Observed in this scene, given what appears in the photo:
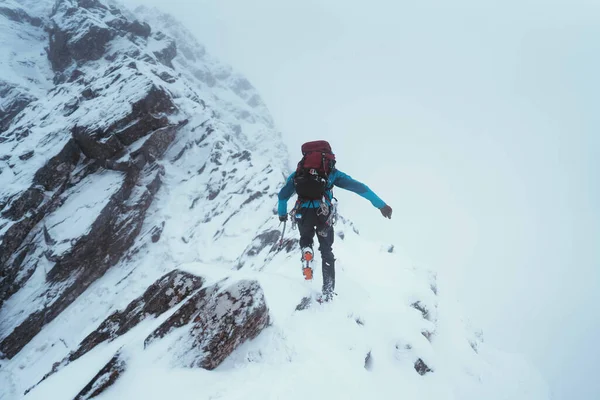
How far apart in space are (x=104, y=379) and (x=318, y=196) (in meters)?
4.29

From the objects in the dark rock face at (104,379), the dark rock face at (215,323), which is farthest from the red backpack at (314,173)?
the dark rock face at (104,379)

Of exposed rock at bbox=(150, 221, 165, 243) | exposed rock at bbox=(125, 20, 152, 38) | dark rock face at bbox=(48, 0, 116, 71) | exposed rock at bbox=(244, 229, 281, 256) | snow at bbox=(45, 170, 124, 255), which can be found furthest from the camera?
exposed rock at bbox=(125, 20, 152, 38)

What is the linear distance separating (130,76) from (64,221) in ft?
43.6

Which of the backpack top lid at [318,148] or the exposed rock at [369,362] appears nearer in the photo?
the exposed rock at [369,362]

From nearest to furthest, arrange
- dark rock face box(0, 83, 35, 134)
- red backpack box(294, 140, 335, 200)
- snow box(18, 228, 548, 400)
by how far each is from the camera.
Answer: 1. snow box(18, 228, 548, 400)
2. red backpack box(294, 140, 335, 200)
3. dark rock face box(0, 83, 35, 134)

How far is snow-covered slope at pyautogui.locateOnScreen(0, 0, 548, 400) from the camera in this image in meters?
4.32

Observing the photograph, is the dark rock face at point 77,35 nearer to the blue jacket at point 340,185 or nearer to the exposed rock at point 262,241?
the exposed rock at point 262,241

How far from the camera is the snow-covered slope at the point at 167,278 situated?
14.2 ft

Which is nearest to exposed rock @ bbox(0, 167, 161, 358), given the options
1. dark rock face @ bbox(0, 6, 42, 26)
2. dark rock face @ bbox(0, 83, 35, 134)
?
A: dark rock face @ bbox(0, 83, 35, 134)

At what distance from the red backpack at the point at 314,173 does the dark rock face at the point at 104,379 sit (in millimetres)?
3922

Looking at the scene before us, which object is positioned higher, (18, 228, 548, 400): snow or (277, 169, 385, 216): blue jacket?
(277, 169, 385, 216): blue jacket

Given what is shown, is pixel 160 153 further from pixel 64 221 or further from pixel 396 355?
pixel 396 355

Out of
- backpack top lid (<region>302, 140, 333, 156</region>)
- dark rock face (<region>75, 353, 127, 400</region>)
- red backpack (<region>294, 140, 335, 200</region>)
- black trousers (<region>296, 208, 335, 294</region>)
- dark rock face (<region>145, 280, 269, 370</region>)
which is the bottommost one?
dark rock face (<region>75, 353, 127, 400</region>)

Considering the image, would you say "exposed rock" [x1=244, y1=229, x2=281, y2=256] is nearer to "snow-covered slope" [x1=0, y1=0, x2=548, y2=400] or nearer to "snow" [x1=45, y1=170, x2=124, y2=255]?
"snow-covered slope" [x1=0, y1=0, x2=548, y2=400]
